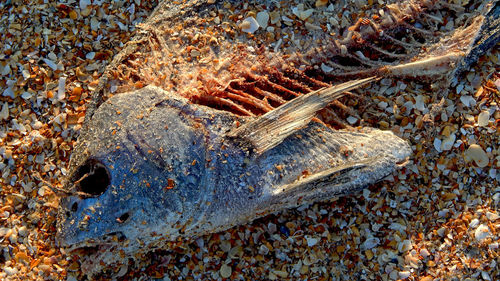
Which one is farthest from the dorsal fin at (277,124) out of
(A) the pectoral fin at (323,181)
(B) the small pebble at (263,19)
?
(B) the small pebble at (263,19)

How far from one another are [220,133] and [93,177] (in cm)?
96

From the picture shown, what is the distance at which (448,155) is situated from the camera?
3709 millimetres

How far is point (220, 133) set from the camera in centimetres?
324

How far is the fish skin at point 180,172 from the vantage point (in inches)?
119

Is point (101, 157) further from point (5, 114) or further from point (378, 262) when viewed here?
point (378, 262)

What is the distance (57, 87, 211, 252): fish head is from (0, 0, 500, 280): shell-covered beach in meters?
0.41

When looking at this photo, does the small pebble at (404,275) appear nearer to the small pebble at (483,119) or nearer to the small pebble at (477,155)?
the small pebble at (477,155)

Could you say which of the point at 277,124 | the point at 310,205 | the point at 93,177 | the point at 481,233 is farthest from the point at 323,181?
the point at 93,177

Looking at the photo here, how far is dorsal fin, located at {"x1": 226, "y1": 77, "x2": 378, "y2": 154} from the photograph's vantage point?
10.6ft

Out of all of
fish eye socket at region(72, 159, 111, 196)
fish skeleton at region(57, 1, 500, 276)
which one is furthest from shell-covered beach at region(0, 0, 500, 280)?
fish eye socket at region(72, 159, 111, 196)

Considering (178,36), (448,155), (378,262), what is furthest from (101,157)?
(448,155)

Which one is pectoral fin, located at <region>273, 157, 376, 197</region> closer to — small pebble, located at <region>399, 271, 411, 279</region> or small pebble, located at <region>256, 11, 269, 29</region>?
small pebble, located at <region>399, 271, 411, 279</region>

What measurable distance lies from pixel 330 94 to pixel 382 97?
61 cm

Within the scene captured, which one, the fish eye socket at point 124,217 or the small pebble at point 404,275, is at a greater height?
the fish eye socket at point 124,217
